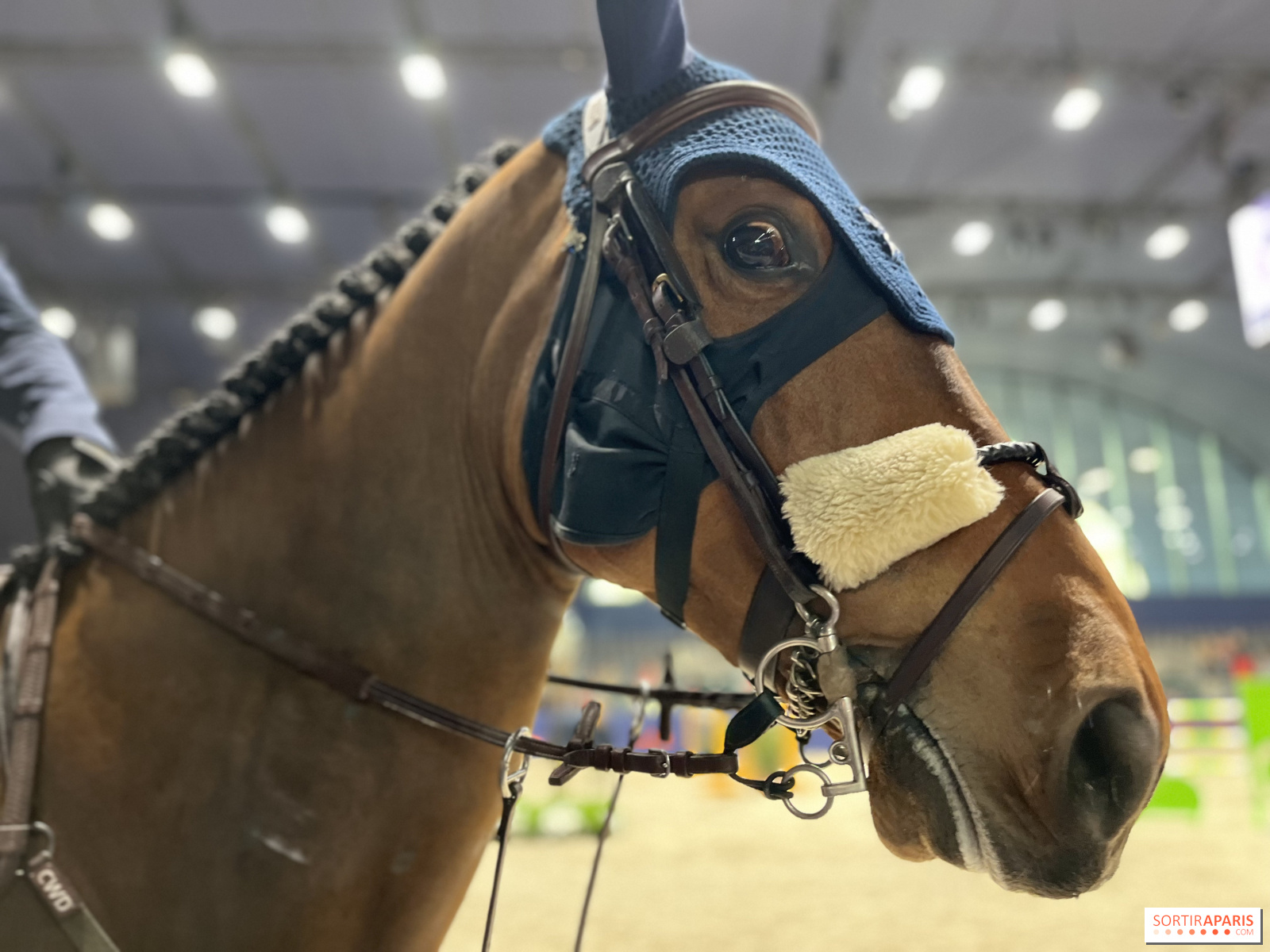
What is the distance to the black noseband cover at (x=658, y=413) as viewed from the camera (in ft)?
3.04

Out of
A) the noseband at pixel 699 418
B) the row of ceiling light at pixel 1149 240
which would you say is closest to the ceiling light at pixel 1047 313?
the row of ceiling light at pixel 1149 240

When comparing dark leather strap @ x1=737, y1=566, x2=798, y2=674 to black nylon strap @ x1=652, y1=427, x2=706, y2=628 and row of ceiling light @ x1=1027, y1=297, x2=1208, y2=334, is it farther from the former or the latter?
row of ceiling light @ x1=1027, y1=297, x2=1208, y2=334

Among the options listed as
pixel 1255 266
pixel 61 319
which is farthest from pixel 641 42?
pixel 61 319

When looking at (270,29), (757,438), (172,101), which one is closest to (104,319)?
(172,101)

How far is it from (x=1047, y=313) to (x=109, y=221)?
1403 cm

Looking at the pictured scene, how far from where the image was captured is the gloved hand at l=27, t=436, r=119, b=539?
4.52ft

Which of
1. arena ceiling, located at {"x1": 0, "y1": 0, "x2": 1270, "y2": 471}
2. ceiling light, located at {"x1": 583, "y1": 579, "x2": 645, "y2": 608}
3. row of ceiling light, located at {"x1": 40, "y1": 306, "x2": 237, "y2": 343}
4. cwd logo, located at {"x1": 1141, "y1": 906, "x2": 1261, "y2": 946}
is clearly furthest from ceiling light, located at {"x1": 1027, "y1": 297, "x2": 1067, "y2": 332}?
cwd logo, located at {"x1": 1141, "y1": 906, "x2": 1261, "y2": 946}

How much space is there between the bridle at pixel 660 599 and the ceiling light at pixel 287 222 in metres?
9.53

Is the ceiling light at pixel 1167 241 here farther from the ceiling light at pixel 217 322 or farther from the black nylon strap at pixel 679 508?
the black nylon strap at pixel 679 508

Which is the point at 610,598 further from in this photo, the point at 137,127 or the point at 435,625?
the point at 435,625

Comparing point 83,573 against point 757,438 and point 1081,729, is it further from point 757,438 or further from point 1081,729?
point 1081,729

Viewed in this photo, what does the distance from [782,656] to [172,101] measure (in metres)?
9.39

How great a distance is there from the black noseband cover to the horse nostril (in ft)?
1.42

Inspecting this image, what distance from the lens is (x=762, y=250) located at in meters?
0.96
